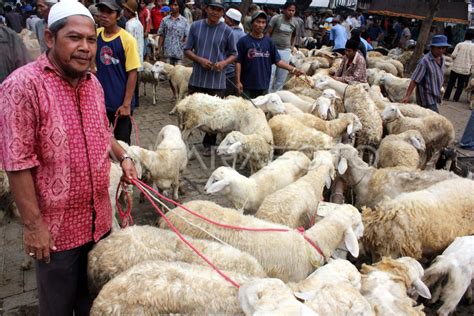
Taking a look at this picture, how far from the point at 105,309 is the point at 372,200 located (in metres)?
3.38

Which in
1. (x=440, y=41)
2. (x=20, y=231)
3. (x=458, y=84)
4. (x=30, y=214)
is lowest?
(x=20, y=231)

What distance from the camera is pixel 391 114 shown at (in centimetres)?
652

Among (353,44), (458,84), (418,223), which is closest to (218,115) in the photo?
(353,44)

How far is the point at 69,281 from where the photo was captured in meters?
2.25

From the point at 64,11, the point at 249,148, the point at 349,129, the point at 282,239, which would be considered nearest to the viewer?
the point at 64,11

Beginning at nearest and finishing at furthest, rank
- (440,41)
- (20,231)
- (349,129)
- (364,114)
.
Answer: (20,231)
(349,129)
(364,114)
(440,41)

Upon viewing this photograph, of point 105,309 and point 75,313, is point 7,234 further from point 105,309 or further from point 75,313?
point 105,309

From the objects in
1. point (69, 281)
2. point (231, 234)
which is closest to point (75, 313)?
point (69, 281)

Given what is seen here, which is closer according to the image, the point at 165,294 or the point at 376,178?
the point at 165,294

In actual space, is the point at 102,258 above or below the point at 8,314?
above

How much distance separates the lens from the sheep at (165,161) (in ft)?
14.5

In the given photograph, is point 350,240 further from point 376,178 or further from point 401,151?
point 401,151

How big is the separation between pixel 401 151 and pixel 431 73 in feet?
8.18

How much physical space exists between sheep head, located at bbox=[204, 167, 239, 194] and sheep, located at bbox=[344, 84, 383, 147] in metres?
3.05
